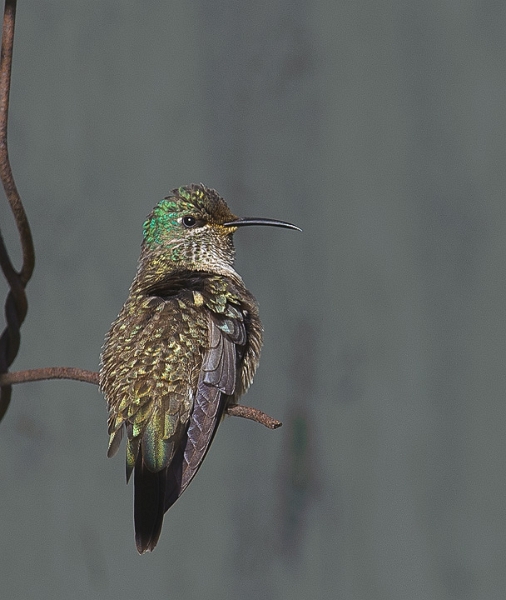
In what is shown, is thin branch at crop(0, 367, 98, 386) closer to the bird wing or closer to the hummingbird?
the hummingbird

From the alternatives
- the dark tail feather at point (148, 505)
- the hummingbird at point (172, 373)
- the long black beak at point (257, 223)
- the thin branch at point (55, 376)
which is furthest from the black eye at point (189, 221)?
the thin branch at point (55, 376)

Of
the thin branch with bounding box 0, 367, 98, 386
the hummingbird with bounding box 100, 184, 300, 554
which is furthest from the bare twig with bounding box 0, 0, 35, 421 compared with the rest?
the hummingbird with bounding box 100, 184, 300, 554

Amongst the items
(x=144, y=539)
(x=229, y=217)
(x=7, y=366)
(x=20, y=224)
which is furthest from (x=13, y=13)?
(x=229, y=217)

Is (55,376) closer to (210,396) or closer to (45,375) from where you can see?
(45,375)

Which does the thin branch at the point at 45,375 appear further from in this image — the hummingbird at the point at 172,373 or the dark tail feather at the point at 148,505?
the dark tail feather at the point at 148,505

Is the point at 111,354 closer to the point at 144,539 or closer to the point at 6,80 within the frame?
the point at 144,539

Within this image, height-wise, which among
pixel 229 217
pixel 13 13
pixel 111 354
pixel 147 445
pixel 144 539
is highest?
pixel 13 13
